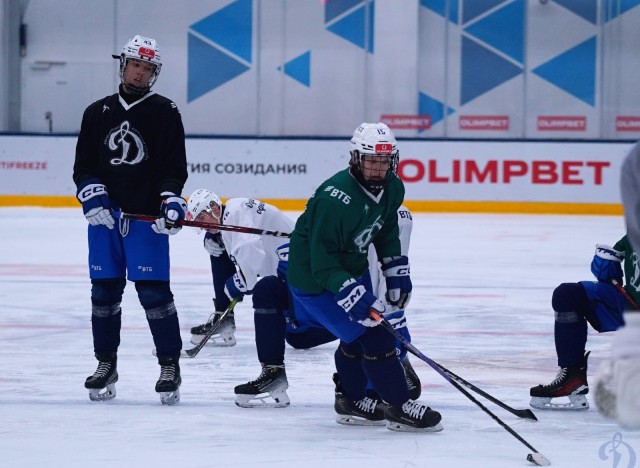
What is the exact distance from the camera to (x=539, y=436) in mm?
3508

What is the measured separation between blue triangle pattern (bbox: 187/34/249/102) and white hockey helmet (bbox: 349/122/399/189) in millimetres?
11937

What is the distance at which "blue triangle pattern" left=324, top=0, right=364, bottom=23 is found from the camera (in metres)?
15.0

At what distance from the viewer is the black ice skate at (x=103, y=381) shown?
4016mm

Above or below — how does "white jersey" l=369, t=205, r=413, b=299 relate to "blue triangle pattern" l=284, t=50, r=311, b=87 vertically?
below

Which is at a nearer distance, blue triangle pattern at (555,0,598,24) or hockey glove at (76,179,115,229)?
hockey glove at (76,179,115,229)

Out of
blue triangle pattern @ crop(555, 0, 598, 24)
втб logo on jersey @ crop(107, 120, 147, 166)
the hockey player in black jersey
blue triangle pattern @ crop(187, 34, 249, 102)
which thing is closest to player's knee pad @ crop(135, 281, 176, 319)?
the hockey player in black jersey

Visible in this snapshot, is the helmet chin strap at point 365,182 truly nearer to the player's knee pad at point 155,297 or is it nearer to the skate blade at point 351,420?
the skate blade at point 351,420

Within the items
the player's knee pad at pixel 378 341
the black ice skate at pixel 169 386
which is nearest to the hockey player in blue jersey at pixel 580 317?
the player's knee pad at pixel 378 341

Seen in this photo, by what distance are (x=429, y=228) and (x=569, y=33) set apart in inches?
207

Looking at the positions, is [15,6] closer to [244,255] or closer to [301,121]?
[301,121]

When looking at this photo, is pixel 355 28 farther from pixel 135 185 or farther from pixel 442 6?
pixel 135 185

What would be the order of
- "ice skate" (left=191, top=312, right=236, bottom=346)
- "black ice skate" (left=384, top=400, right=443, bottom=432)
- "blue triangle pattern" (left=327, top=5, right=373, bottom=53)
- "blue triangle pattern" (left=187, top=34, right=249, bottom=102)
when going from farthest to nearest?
"blue triangle pattern" (left=187, top=34, right=249, bottom=102)
"blue triangle pattern" (left=327, top=5, right=373, bottom=53)
"ice skate" (left=191, top=312, right=236, bottom=346)
"black ice skate" (left=384, top=400, right=443, bottom=432)

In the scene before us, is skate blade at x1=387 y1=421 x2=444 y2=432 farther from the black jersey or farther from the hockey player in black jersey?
the black jersey

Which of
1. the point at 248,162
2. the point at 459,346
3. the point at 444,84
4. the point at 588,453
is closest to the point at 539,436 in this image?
the point at 588,453
